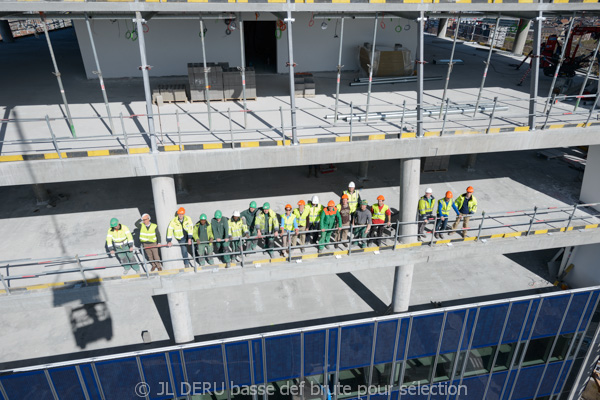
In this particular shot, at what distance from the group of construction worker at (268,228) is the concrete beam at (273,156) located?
115cm

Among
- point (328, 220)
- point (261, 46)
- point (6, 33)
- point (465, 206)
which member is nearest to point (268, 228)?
point (328, 220)

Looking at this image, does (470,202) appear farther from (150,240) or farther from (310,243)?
(150,240)

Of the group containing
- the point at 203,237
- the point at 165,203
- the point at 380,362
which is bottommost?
the point at 380,362

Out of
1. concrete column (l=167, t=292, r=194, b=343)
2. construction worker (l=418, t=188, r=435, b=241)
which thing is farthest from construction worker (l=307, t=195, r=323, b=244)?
concrete column (l=167, t=292, r=194, b=343)

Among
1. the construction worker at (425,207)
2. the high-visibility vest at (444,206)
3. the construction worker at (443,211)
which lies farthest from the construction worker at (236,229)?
the high-visibility vest at (444,206)

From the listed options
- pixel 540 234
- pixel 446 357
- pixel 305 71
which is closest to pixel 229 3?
pixel 305 71

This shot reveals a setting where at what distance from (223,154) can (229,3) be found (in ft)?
10.1

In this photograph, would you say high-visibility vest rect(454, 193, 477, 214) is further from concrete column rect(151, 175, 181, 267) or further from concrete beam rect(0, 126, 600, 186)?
concrete column rect(151, 175, 181, 267)

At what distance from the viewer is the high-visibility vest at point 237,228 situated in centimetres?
981

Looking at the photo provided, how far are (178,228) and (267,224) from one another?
7.03 ft

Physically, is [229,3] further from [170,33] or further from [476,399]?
[476,399]

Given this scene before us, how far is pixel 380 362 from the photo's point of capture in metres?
10.9

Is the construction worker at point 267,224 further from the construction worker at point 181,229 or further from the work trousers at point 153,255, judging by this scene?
the work trousers at point 153,255

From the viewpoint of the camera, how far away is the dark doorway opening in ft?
54.3
